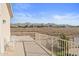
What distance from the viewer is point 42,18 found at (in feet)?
16.1

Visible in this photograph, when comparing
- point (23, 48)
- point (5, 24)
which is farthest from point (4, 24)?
point (23, 48)

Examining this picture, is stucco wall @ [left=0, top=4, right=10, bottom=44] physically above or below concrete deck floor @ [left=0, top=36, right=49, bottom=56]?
above

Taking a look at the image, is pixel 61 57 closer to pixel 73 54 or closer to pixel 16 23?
pixel 73 54

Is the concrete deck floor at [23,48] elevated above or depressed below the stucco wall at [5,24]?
below

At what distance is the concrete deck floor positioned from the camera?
495 cm

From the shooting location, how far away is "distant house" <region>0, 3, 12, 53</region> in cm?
492

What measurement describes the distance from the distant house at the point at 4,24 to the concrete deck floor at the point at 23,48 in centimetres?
9

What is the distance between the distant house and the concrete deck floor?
0.29 ft

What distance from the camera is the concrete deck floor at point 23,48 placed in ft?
16.2

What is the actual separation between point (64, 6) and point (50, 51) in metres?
0.76

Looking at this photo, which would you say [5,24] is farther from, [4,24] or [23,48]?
[23,48]

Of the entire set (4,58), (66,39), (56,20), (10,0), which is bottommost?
(4,58)

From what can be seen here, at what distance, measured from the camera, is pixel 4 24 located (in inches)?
197

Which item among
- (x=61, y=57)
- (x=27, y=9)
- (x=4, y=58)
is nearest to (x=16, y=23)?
(x=27, y=9)
